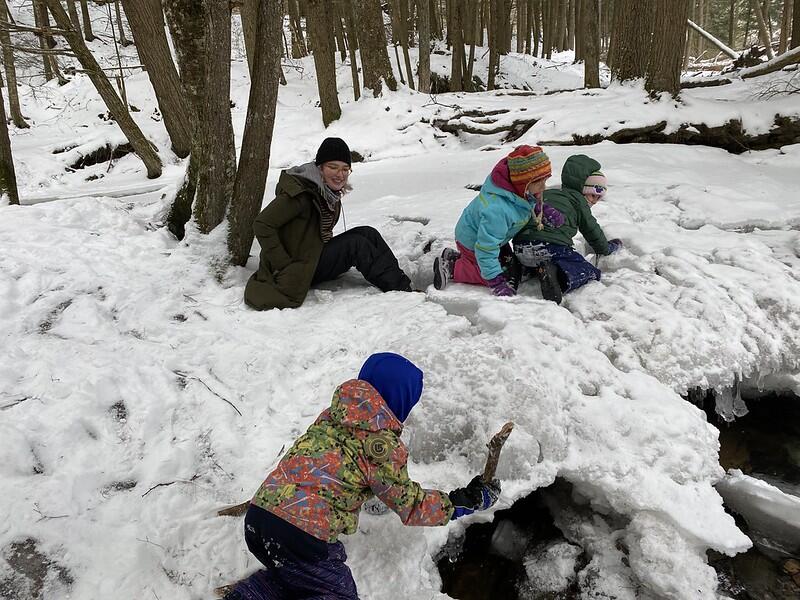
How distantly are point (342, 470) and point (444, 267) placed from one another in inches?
98.1

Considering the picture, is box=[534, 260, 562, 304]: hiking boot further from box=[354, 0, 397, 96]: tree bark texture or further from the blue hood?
box=[354, 0, 397, 96]: tree bark texture

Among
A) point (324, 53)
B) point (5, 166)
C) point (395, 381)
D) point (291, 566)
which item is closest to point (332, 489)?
point (291, 566)

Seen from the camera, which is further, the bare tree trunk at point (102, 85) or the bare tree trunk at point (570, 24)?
the bare tree trunk at point (570, 24)

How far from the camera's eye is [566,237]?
381 centimetres

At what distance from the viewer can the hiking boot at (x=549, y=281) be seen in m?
3.66

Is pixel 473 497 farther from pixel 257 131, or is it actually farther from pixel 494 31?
pixel 494 31

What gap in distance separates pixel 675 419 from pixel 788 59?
738cm

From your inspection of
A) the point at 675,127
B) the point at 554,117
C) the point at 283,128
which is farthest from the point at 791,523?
the point at 283,128

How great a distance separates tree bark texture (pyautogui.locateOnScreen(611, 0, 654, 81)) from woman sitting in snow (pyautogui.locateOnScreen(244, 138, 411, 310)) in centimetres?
631

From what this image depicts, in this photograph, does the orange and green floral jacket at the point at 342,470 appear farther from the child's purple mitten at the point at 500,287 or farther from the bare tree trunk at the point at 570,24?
the bare tree trunk at the point at 570,24

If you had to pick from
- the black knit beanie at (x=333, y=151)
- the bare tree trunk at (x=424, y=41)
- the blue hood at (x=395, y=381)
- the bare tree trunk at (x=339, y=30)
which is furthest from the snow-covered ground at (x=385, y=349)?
the bare tree trunk at (x=339, y=30)

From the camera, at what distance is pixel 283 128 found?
1203 cm

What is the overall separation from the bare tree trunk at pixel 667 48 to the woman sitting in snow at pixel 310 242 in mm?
5983

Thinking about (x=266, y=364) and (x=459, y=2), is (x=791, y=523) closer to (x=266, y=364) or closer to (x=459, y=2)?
(x=266, y=364)
